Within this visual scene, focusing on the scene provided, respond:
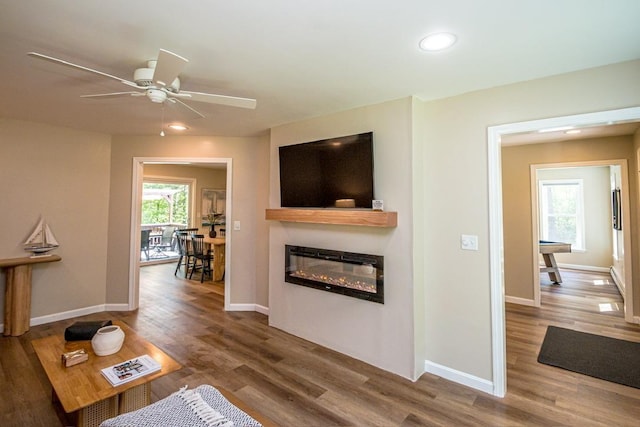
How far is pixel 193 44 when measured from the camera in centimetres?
190

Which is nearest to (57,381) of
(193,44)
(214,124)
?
(193,44)

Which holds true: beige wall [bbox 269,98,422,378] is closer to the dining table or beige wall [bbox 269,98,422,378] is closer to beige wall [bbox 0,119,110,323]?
beige wall [bbox 0,119,110,323]

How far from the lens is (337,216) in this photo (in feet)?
9.59

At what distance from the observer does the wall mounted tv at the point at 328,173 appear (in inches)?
112

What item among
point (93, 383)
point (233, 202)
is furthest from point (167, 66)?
point (233, 202)

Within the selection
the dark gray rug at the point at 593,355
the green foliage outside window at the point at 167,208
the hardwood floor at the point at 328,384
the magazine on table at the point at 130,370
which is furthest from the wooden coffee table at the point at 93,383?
the green foliage outside window at the point at 167,208

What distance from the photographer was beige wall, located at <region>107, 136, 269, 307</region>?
Result: 4.33 meters

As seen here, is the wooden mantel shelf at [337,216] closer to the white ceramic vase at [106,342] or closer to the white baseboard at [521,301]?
the white ceramic vase at [106,342]

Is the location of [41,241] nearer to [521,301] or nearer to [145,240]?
[145,240]

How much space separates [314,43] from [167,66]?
2.78ft

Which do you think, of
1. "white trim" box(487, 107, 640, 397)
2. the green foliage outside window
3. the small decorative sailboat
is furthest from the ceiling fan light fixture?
the green foliage outside window

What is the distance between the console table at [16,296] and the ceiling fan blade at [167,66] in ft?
10.3

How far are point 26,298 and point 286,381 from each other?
3.24 metres

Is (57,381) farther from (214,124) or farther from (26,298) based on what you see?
(214,124)
